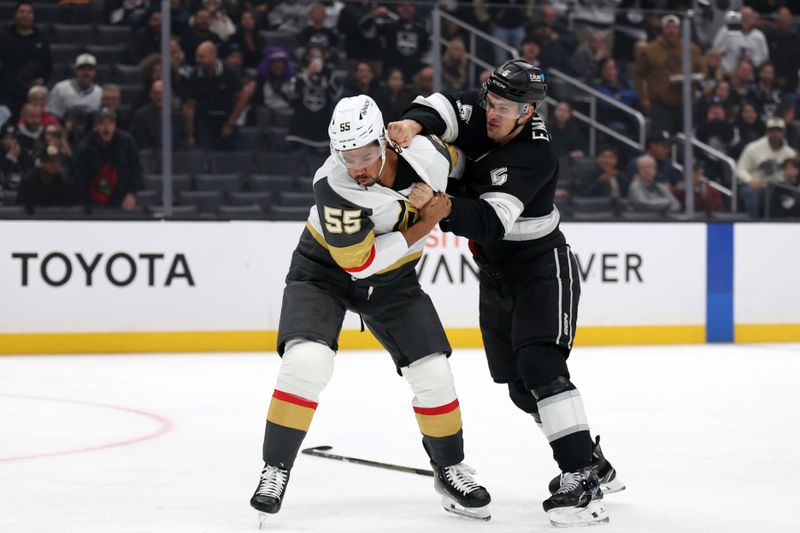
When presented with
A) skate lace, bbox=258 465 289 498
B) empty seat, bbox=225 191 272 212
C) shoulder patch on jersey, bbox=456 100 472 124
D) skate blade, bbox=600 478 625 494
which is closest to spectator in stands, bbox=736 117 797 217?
empty seat, bbox=225 191 272 212

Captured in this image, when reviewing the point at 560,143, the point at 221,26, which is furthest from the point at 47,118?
the point at 560,143

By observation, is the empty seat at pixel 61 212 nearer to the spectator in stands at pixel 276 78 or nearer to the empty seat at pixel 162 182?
the empty seat at pixel 162 182

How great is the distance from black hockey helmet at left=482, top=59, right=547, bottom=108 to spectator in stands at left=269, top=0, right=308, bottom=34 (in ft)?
19.8

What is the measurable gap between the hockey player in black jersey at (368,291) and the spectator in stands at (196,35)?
220 inches

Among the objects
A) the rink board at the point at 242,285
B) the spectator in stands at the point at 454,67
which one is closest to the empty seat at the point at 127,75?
the rink board at the point at 242,285

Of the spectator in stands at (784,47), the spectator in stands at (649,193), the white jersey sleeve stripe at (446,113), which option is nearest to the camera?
the white jersey sleeve stripe at (446,113)

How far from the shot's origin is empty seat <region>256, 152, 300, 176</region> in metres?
9.48

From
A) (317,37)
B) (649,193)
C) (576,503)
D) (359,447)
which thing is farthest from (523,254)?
(649,193)

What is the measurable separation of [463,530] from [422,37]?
6628 mm

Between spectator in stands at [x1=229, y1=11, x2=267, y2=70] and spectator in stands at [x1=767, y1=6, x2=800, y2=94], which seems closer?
spectator in stands at [x1=229, y1=11, x2=267, y2=70]

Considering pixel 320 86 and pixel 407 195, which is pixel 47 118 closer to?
pixel 320 86

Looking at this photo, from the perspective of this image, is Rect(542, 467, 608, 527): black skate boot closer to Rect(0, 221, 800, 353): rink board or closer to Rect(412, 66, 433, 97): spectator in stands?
Rect(0, 221, 800, 353): rink board

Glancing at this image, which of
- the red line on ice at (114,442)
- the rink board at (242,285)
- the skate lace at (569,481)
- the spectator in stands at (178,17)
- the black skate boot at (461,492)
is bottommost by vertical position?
the red line on ice at (114,442)

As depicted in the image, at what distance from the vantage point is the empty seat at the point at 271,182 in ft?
31.1
